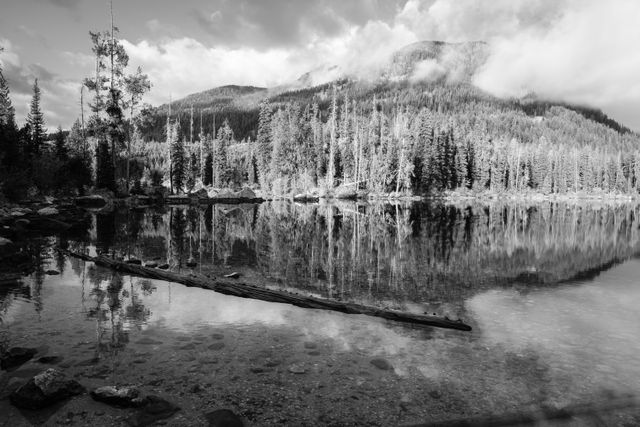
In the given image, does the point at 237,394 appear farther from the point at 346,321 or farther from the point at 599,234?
the point at 599,234

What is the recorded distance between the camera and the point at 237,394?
6.53m

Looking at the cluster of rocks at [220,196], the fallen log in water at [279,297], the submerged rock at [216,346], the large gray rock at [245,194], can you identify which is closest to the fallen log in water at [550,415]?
the fallen log in water at [279,297]

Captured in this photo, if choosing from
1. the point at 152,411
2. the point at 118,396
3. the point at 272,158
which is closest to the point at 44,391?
the point at 118,396

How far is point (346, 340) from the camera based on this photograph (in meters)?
8.88

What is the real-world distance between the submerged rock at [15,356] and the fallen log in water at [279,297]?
536 centimetres

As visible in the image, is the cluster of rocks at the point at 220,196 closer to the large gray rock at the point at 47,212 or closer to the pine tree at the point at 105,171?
the pine tree at the point at 105,171

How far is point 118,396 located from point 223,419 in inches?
64.7

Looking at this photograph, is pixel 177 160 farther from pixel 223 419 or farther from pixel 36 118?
pixel 223 419

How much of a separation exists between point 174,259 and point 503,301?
1291cm

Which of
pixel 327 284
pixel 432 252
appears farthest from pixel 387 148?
pixel 327 284

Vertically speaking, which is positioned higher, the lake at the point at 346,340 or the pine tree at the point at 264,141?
the pine tree at the point at 264,141

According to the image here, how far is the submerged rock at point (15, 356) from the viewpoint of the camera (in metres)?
7.22

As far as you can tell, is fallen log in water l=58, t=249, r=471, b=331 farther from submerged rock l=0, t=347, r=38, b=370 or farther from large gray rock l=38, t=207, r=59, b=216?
large gray rock l=38, t=207, r=59, b=216

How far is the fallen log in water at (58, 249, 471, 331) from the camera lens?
388 inches
